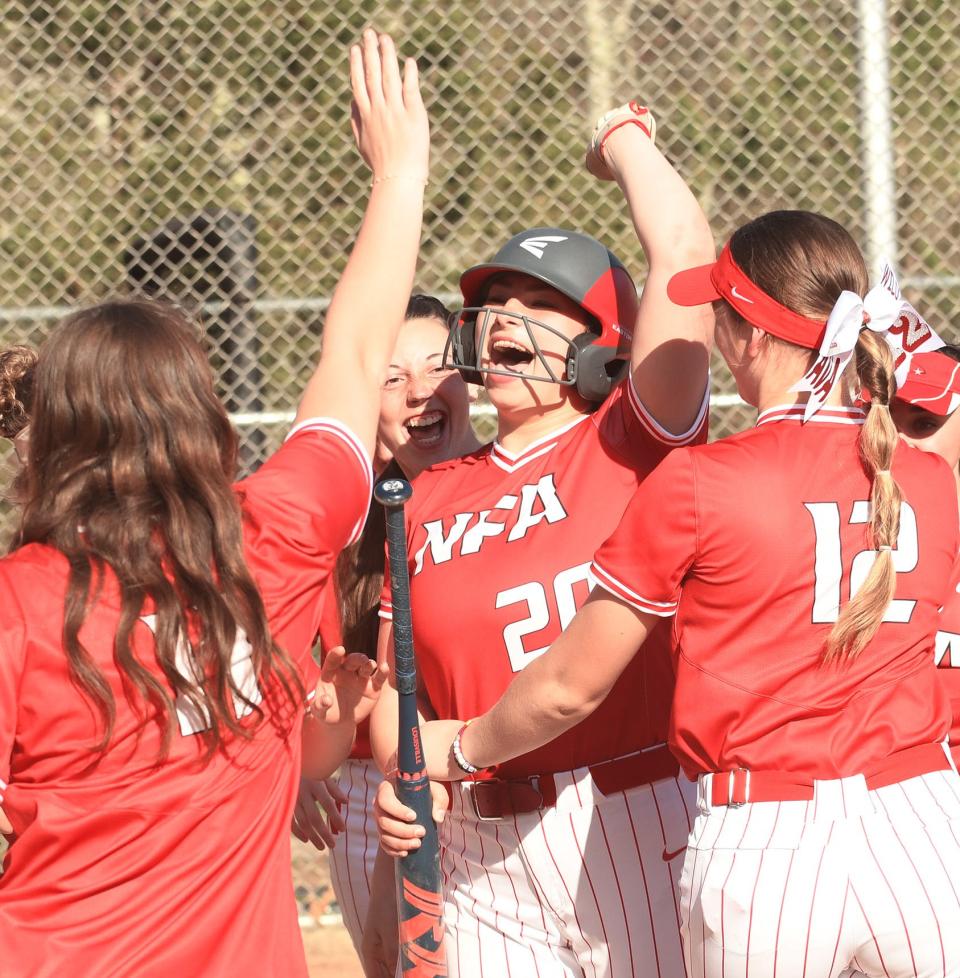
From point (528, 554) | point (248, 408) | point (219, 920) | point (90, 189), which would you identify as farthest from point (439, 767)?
point (90, 189)

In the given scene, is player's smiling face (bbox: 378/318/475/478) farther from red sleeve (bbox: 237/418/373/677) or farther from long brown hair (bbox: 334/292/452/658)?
red sleeve (bbox: 237/418/373/677)

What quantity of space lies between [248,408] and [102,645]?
16.1 ft

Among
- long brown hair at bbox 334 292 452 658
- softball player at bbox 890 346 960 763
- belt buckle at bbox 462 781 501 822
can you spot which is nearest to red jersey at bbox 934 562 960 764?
softball player at bbox 890 346 960 763

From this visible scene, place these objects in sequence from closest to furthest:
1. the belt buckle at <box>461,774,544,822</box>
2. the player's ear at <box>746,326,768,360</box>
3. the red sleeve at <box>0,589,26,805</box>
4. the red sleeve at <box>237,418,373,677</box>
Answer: the red sleeve at <box>0,589,26,805</box> < the red sleeve at <box>237,418,373,677</box> < the player's ear at <box>746,326,768,360</box> < the belt buckle at <box>461,774,544,822</box>

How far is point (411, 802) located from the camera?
6.97 feet

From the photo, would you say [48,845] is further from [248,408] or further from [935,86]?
[935,86]

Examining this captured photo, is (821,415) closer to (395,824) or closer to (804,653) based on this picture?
(804,653)

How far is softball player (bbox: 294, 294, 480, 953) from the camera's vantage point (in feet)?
10.2

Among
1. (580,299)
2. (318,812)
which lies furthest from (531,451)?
(318,812)

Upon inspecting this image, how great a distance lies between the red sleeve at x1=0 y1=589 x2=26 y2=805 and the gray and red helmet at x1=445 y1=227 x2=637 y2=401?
126 centimetres

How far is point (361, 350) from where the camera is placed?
191cm

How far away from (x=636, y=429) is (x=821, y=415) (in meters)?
0.51

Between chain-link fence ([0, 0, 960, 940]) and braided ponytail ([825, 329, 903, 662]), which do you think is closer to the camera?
braided ponytail ([825, 329, 903, 662])

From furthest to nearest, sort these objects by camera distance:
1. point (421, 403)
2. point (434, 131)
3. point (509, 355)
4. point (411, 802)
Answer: point (434, 131) < point (421, 403) < point (509, 355) < point (411, 802)
